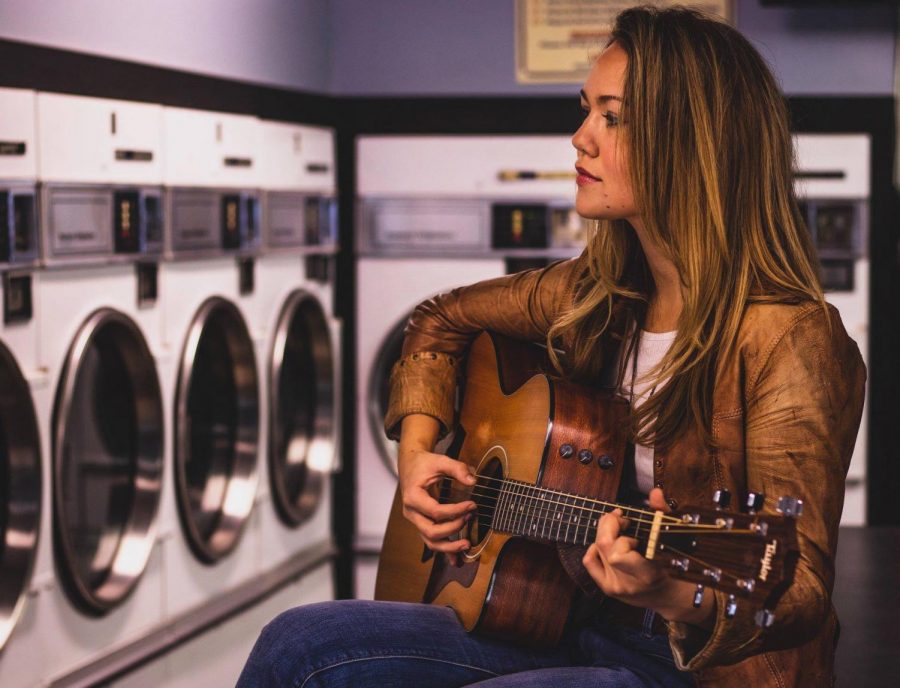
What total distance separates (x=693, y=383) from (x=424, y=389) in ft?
2.10

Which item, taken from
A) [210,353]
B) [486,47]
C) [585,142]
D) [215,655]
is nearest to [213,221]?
[210,353]

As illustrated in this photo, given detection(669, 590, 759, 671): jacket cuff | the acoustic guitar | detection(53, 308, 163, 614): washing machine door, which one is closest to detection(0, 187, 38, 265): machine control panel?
detection(53, 308, 163, 614): washing machine door

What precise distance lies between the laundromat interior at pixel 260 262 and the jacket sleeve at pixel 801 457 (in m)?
0.68

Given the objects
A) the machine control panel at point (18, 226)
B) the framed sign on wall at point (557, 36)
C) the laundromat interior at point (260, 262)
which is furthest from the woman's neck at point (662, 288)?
the framed sign on wall at point (557, 36)

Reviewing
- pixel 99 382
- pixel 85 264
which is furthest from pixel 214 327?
pixel 85 264

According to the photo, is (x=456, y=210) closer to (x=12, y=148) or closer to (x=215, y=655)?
(x=215, y=655)

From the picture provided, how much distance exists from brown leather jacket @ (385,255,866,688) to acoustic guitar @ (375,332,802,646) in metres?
0.08

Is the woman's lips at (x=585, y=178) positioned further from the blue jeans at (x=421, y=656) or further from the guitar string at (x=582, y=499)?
the blue jeans at (x=421, y=656)

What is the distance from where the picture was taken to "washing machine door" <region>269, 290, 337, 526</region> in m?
4.32

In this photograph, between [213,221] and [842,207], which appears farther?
[842,207]

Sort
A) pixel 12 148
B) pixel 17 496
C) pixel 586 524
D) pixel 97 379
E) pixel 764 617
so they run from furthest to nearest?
1. pixel 97 379
2. pixel 17 496
3. pixel 12 148
4. pixel 586 524
5. pixel 764 617

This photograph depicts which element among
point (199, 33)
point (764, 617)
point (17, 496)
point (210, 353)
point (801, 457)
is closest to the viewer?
point (764, 617)

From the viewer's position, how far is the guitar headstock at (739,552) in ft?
4.20

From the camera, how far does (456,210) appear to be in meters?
4.38
